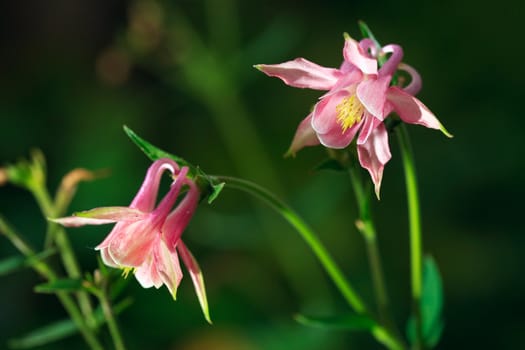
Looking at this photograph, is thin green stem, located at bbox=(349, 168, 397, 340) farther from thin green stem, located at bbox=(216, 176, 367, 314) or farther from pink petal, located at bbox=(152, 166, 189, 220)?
pink petal, located at bbox=(152, 166, 189, 220)

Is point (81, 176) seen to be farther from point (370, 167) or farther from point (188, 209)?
point (370, 167)

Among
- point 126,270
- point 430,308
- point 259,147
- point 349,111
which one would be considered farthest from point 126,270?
point 259,147

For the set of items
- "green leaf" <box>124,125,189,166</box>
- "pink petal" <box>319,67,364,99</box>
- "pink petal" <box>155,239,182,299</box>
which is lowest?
"pink petal" <box>155,239,182,299</box>

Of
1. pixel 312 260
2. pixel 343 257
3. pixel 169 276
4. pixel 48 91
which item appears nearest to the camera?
pixel 169 276

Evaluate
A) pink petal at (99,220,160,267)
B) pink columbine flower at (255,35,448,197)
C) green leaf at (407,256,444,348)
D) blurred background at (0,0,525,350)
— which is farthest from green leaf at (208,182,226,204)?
blurred background at (0,0,525,350)

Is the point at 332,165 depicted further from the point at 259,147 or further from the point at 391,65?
the point at 259,147

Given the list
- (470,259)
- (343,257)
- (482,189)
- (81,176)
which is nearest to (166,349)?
(343,257)
